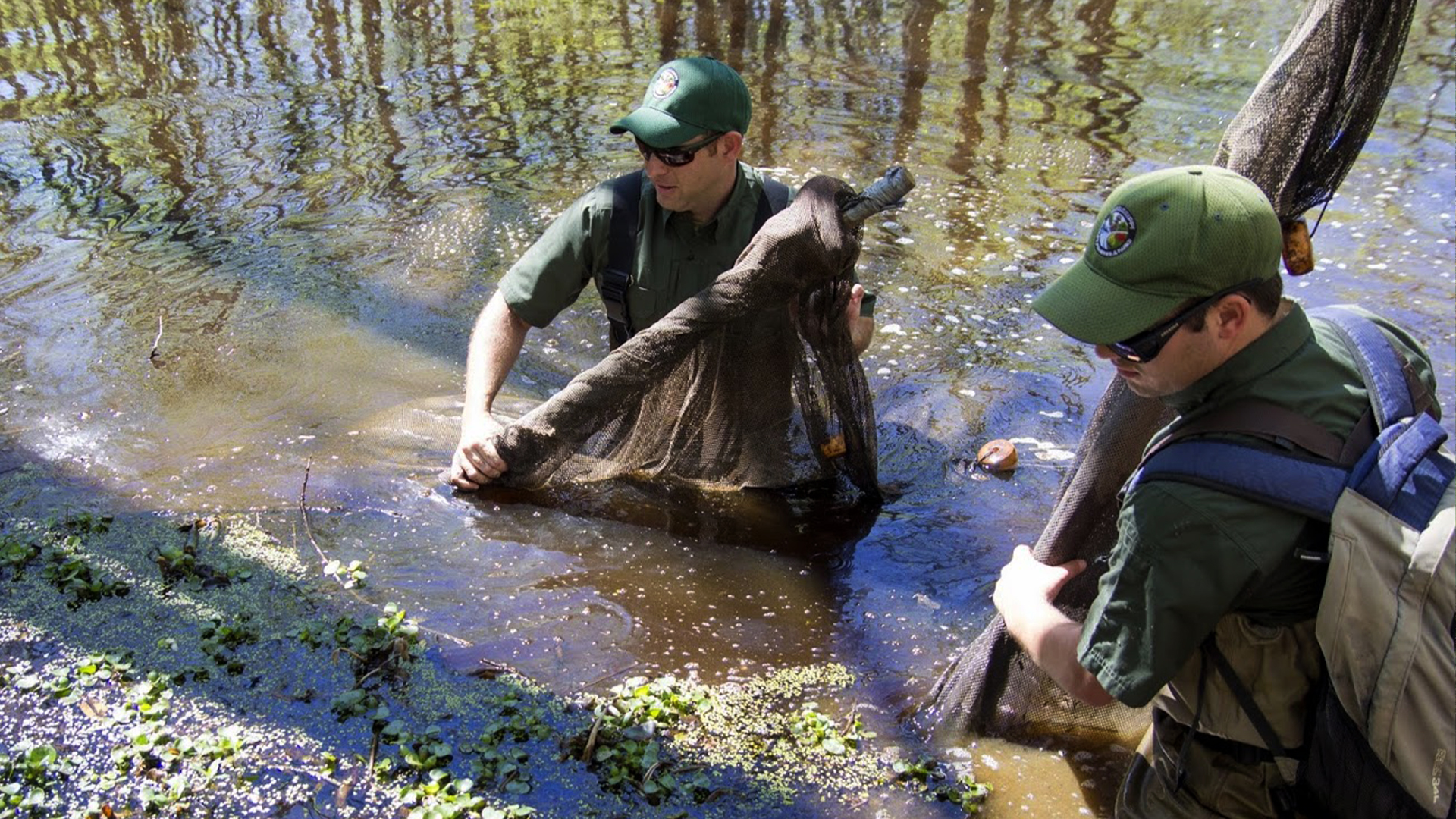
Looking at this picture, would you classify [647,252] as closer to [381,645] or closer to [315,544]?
[315,544]

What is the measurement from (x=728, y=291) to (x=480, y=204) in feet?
14.8

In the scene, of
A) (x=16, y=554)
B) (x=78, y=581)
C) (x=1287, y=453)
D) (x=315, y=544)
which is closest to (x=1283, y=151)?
(x=1287, y=453)

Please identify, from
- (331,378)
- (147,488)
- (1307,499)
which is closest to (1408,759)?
(1307,499)

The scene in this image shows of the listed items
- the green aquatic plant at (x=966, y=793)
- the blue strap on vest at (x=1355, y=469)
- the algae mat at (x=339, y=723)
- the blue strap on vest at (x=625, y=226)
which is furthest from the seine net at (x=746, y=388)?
the blue strap on vest at (x=1355, y=469)

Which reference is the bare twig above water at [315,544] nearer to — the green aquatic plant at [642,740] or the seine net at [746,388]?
the green aquatic plant at [642,740]

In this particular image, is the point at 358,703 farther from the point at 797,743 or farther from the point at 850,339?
the point at 850,339

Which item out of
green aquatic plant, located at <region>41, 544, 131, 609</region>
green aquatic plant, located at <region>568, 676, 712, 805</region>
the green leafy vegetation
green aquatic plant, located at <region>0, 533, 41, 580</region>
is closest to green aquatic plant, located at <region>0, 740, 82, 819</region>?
the green leafy vegetation

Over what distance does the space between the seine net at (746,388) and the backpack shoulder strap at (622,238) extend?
0.44 meters

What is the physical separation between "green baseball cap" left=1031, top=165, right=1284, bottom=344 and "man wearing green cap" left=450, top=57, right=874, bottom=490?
6.82 feet

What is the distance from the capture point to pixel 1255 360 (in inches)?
90.0

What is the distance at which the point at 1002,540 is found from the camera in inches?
187

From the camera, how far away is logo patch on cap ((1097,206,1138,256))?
225 cm

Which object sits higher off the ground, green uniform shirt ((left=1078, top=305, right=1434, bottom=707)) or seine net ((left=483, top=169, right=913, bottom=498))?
green uniform shirt ((left=1078, top=305, right=1434, bottom=707))

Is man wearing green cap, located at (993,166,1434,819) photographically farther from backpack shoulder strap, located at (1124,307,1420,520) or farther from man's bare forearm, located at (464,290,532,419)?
man's bare forearm, located at (464,290,532,419)
